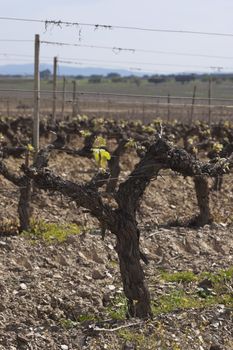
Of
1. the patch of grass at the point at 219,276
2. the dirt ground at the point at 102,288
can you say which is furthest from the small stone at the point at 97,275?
the patch of grass at the point at 219,276

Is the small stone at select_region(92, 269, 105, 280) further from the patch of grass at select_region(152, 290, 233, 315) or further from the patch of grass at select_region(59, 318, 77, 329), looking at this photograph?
the patch of grass at select_region(59, 318, 77, 329)

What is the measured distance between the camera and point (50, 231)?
11492 mm

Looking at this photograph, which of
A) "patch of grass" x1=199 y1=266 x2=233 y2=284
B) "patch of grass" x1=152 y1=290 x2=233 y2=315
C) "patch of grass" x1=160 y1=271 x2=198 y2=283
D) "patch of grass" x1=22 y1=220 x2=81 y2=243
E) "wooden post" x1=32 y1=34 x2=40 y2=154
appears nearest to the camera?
"patch of grass" x1=152 y1=290 x2=233 y2=315

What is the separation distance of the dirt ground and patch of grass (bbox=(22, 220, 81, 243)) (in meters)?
0.17

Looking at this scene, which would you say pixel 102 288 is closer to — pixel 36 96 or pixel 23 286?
pixel 23 286

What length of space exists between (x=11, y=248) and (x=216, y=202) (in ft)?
Answer: 20.2

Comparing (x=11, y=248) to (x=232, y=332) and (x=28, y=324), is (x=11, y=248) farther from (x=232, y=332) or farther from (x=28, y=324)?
(x=232, y=332)

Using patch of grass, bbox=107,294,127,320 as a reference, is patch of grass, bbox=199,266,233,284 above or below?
above

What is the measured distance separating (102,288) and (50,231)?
2.78 metres

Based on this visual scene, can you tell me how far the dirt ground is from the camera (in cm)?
736

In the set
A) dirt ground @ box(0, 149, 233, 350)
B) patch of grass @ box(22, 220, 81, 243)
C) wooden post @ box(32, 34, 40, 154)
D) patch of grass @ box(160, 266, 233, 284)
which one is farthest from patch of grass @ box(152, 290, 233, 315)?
wooden post @ box(32, 34, 40, 154)

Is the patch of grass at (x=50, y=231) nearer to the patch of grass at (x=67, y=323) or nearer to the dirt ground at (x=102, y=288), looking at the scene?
the dirt ground at (x=102, y=288)

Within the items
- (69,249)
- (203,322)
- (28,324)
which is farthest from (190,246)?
(28,324)

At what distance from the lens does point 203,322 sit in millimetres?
7812
